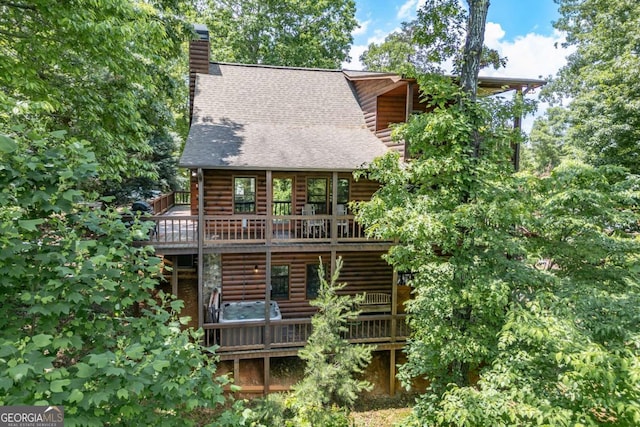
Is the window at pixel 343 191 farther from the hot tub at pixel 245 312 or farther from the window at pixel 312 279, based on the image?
the hot tub at pixel 245 312

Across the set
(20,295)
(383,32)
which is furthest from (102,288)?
(383,32)

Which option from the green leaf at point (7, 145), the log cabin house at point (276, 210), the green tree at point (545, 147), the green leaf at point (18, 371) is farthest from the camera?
the green tree at point (545, 147)

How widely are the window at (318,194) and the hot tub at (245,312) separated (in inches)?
157

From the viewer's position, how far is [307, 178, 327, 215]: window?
1368 centimetres

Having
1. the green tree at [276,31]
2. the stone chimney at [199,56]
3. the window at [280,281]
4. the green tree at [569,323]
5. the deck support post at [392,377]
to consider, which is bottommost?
the deck support post at [392,377]

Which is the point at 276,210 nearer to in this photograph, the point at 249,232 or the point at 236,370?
the point at 249,232

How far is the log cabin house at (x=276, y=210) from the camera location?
34.8 feet

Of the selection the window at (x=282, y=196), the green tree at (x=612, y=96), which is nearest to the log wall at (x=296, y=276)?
the window at (x=282, y=196)

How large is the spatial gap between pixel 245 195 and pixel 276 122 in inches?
127

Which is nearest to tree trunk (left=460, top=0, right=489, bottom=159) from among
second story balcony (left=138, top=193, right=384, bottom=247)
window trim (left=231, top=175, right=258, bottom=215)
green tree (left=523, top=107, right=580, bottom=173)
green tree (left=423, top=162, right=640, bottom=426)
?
green tree (left=423, top=162, right=640, bottom=426)

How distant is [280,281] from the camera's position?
1343 cm

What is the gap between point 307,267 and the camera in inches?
531

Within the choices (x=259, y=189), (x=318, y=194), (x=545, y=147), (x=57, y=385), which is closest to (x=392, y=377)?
(x=318, y=194)

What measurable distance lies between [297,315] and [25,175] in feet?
36.0
